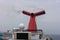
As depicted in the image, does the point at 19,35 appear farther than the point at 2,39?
No

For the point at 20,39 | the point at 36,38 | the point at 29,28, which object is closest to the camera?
the point at 20,39

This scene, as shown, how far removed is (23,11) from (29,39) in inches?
437

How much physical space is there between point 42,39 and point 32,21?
7.47 m

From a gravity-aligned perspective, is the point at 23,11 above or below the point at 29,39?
above

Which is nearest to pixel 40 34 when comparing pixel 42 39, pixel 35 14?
pixel 42 39

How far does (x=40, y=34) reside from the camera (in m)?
37.6

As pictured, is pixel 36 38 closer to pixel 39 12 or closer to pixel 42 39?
pixel 42 39

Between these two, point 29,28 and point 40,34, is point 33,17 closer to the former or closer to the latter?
point 29,28

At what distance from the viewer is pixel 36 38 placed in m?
34.7

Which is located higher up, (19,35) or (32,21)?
(32,21)

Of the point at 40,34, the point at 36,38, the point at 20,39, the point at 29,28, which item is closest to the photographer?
the point at 20,39

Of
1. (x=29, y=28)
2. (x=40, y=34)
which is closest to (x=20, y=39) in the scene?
(x=40, y=34)

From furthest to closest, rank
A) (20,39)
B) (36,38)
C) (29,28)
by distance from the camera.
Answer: (29,28), (36,38), (20,39)

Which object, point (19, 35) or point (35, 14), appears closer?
point (19, 35)
